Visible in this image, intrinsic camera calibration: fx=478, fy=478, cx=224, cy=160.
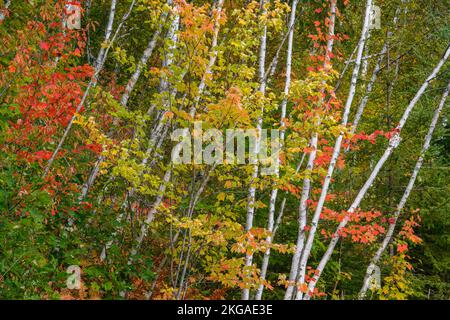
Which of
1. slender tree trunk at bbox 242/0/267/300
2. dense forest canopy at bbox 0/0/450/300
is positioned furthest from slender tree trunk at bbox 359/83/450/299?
slender tree trunk at bbox 242/0/267/300

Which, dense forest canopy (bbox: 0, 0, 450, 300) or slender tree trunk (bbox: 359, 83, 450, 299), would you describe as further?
slender tree trunk (bbox: 359, 83, 450, 299)

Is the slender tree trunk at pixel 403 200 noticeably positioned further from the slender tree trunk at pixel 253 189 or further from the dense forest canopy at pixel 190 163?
the slender tree trunk at pixel 253 189

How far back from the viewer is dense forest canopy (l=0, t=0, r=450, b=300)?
4664 mm

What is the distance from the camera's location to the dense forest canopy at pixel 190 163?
184 inches

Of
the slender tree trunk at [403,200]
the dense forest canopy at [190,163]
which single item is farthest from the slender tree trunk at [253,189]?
the slender tree trunk at [403,200]

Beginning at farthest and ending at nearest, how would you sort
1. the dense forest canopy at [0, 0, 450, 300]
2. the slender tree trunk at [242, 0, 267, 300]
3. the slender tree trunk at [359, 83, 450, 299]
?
the slender tree trunk at [359, 83, 450, 299] → the slender tree trunk at [242, 0, 267, 300] → the dense forest canopy at [0, 0, 450, 300]

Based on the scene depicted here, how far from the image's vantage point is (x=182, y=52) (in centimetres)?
468

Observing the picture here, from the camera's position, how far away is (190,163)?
4891 mm

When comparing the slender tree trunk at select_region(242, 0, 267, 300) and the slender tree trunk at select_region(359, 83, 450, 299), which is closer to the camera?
the slender tree trunk at select_region(242, 0, 267, 300)

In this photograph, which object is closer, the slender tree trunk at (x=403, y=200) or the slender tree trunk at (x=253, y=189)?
the slender tree trunk at (x=253, y=189)

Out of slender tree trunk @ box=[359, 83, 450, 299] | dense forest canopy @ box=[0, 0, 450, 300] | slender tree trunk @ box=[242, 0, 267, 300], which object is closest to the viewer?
dense forest canopy @ box=[0, 0, 450, 300]

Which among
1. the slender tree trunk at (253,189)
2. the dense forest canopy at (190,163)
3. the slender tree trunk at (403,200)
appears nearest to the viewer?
the dense forest canopy at (190,163)

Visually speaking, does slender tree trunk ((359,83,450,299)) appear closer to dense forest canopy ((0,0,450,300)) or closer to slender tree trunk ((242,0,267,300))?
dense forest canopy ((0,0,450,300))
